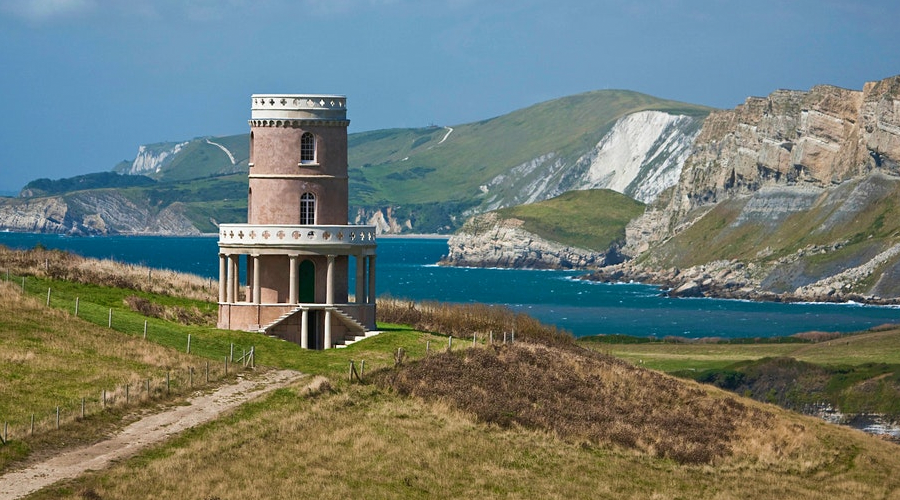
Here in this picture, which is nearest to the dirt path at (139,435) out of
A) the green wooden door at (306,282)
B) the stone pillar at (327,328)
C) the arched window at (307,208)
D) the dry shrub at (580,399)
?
the dry shrub at (580,399)

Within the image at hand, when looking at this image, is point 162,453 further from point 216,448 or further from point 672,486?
point 672,486

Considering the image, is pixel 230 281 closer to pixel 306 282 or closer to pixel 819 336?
pixel 306 282

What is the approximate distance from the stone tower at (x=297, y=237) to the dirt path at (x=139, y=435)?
9283 mm

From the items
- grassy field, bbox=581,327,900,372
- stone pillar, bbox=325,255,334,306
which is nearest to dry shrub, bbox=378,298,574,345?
stone pillar, bbox=325,255,334,306

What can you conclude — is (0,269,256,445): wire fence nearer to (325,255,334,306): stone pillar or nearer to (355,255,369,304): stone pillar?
(325,255,334,306): stone pillar

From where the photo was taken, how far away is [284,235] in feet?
189

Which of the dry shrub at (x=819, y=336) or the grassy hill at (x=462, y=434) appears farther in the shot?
the dry shrub at (x=819, y=336)

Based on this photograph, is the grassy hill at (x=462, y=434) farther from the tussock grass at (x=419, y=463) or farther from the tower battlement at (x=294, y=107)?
the tower battlement at (x=294, y=107)

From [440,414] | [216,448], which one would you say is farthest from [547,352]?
[216,448]

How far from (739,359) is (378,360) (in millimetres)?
52747

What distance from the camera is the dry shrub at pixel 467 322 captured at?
64812 mm

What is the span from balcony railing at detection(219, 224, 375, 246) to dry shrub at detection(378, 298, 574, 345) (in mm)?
6847

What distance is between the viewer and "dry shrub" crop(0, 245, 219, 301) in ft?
201

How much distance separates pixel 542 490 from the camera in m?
39.6
